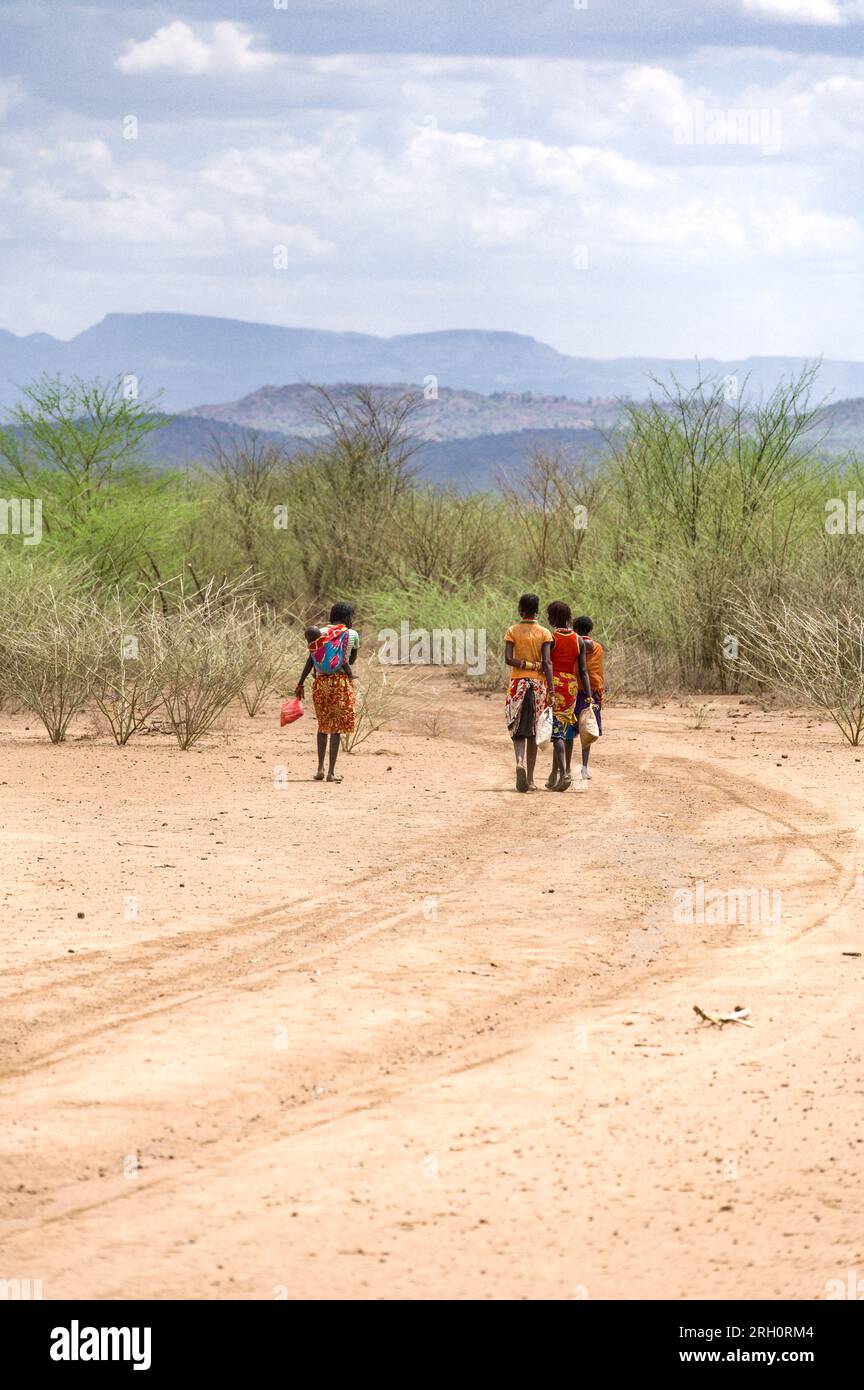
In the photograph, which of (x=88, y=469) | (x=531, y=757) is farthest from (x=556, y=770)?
(x=88, y=469)

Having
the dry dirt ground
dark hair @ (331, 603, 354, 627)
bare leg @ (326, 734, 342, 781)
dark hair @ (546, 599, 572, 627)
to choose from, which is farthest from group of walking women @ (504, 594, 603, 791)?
bare leg @ (326, 734, 342, 781)

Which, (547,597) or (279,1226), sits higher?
(547,597)

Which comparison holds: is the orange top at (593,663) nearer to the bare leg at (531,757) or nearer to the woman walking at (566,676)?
the woman walking at (566,676)

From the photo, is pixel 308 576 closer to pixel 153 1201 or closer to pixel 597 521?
pixel 597 521

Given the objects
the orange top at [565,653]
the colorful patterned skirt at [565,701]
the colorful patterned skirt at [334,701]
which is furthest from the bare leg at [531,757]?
the colorful patterned skirt at [334,701]

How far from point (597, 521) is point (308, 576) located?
7723 millimetres

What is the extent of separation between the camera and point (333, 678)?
41.4ft

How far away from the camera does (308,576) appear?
29.3 metres

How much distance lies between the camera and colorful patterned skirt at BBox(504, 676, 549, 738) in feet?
39.1

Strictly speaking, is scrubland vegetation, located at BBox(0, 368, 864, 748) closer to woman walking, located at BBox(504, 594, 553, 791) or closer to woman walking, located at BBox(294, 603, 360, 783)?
woman walking, located at BBox(294, 603, 360, 783)

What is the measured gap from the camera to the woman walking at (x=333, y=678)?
12.3 m

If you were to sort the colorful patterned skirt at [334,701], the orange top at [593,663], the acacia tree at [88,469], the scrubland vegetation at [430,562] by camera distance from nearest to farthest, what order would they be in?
the orange top at [593,663]
the colorful patterned skirt at [334,701]
the scrubland vegetation at [430,562]
the acacia tree at [88,469]

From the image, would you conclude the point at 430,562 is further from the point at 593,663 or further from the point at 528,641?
the point at 528,641

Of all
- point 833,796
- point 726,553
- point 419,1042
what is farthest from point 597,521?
point 419,1042
